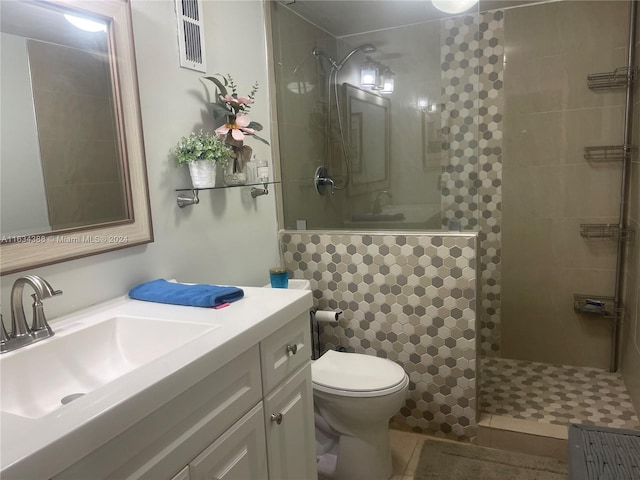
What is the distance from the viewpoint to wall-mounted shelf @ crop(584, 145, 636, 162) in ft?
8.46

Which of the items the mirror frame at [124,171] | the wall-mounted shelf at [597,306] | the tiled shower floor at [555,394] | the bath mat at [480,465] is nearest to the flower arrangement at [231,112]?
the mirror frame at [124,171]

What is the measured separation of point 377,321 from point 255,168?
970 millimetres

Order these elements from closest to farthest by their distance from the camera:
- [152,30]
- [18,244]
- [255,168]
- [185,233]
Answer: [18,244] → [152,30] → [185,233] → [255,168]

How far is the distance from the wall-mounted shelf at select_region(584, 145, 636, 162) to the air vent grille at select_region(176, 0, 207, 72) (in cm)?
218

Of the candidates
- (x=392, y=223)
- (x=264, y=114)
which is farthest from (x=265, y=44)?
(x=392, y=223)

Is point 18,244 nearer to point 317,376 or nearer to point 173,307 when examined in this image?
point 173,307

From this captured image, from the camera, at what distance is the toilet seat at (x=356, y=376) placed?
1.88 metres

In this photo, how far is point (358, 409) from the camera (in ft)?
6.16

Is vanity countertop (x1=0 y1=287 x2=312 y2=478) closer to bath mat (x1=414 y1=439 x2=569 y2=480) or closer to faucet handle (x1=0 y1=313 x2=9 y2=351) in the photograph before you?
faucet handle (x1=0 y1=313 x2=9 y2=351)

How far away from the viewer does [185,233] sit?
1.85 meters

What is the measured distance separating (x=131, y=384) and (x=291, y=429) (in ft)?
2.29

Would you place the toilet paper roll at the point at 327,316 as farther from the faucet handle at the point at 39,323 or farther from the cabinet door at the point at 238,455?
the faucet handle at the point at 39,323

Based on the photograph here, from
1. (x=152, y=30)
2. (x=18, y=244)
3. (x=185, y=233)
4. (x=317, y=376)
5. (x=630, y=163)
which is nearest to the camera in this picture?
(x=18, y=244)

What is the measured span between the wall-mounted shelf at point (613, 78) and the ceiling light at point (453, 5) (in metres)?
0.87
